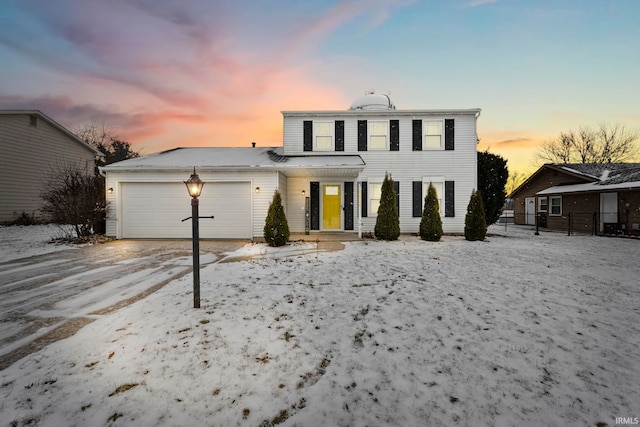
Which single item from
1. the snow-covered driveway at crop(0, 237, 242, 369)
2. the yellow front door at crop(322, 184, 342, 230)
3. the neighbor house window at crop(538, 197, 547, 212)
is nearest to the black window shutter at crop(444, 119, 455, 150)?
the yellow front door at crop(322, 184, 342, 230)

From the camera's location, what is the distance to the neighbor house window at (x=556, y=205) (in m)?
16.8

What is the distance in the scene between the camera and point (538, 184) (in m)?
19.2

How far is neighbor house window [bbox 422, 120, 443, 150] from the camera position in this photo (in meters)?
12.5

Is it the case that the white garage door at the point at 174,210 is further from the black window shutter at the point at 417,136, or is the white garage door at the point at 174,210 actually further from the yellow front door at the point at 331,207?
the black window shutter at the point at 417,136

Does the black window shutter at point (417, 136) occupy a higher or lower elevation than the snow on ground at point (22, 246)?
A: higher

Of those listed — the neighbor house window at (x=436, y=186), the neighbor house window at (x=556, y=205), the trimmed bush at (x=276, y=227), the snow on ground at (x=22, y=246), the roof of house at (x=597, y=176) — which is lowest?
the snow on ground at (x=22, y=246)

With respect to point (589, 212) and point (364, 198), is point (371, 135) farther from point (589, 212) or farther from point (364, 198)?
point (589, 212)

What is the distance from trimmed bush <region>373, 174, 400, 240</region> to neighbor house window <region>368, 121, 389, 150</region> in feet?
8.65

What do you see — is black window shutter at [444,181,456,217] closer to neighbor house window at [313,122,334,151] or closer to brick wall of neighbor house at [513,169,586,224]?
neighbor house window at [313,122,334,151]

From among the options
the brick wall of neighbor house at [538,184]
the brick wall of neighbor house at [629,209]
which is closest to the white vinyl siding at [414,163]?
the brick wall of neighbor house at [629,209]

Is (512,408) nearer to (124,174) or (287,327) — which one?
(287,327)

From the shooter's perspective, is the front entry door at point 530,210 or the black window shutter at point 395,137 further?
the front entry door at point 530,210

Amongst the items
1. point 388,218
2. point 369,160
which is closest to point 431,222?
point 388,218

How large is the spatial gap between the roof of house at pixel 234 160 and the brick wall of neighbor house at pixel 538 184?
15.0 metres
